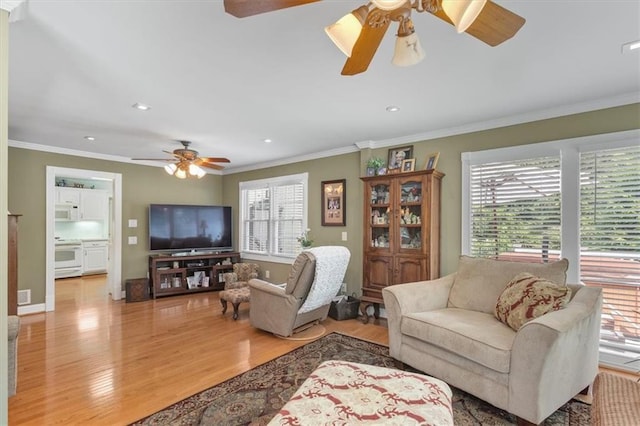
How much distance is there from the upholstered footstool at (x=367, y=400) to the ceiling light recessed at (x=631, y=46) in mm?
2392

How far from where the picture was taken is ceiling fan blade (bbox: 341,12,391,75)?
142cm

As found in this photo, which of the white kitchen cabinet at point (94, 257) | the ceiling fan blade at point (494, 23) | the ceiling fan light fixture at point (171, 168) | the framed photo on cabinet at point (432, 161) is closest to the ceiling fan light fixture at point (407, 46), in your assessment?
the ceiling fan blade at point (494, 23)

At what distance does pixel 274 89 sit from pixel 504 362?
2.62 metres

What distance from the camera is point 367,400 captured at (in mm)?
1538

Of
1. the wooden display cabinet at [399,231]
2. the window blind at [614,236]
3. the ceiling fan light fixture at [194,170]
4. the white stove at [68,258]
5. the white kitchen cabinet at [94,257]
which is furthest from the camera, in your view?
the white kitchen cabinet at [94,257]

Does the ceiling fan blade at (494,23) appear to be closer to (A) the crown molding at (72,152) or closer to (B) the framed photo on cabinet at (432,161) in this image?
(B) the framed photo on cabinet at (432,161)

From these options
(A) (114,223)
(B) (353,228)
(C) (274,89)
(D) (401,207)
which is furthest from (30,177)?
(D) (401,207)

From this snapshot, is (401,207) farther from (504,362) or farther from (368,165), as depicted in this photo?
(504,362)

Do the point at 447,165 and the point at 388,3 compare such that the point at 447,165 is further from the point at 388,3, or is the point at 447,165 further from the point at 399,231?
the point at 388,3

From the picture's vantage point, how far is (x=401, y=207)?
3893mm

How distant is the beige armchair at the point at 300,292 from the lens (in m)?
3.39

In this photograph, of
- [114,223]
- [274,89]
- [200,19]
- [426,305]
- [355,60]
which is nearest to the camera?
[355,60]

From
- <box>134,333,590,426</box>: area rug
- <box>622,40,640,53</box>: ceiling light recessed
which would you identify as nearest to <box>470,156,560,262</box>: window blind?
<box>622,40,640,53</box>: ceiling light recessed

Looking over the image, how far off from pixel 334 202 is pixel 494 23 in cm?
366
